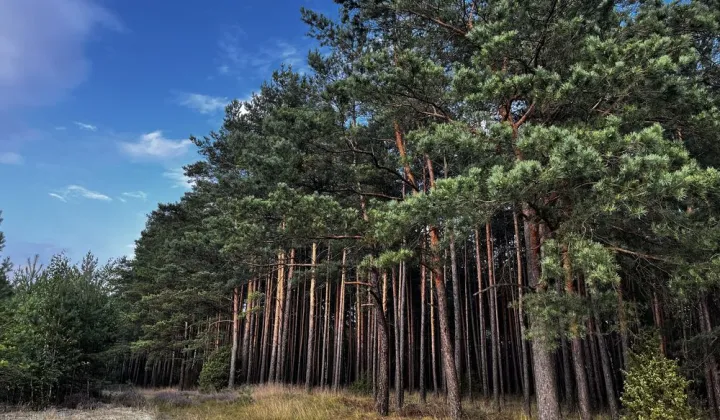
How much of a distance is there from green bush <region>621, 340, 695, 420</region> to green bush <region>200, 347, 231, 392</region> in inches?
643

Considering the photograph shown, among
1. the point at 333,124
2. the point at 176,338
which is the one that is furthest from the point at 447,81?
the point at 176,338

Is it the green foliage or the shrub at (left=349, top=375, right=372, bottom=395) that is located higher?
the green foliage

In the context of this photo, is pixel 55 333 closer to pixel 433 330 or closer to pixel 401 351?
pixel 401 351

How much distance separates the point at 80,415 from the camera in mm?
10016

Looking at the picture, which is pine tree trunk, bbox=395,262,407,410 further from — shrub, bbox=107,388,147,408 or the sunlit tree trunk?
shrub, bbox=107,388,147,408

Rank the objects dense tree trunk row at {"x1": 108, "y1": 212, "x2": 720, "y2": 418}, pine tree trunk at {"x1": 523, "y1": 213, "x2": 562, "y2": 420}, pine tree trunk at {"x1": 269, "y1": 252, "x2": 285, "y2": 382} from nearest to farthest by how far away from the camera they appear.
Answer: pine tree trunk at {"x1": 523, "y1": 213, "x2": 562, "y2": 420} → dense tree trunk row at {"x1": 108, "y1": 212, "x2": 720, "y2": 418} → pine tree trunk at {"x1": 269, "y1": 252, "x2": 285, "y2": 382}

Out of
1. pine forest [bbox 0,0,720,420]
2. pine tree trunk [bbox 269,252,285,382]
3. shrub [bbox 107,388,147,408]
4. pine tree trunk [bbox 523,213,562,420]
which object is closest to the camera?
pine forest [bbox 0,0,720,420]

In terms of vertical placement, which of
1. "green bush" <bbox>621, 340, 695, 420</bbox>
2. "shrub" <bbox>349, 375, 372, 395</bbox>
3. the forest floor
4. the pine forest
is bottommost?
"shrub" <bbox>349, 375, 372, 395</bbox>

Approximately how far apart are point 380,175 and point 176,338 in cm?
2010

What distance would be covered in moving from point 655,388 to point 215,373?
57.1ft

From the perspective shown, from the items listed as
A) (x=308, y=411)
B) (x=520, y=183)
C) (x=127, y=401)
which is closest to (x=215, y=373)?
(x=127, y=401)

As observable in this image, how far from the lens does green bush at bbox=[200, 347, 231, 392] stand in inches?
734

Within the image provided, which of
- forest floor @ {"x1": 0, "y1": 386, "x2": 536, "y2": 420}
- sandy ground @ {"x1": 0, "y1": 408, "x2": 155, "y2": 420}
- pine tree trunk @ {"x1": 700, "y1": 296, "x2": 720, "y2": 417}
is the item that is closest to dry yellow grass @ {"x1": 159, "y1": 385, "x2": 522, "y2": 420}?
forest floor @ {"x1": 0, "y1": 386, "x2": 536, "y2": 420}

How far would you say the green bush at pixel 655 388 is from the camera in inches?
291
